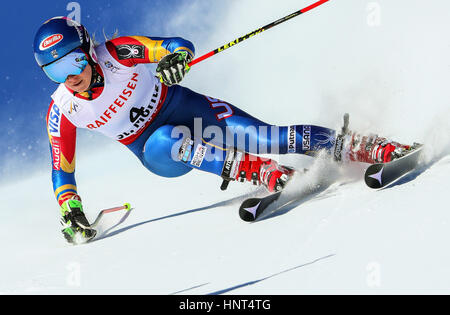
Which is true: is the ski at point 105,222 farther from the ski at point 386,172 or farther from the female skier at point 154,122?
the ski at point 386,172

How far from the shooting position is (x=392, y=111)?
4.28 meters

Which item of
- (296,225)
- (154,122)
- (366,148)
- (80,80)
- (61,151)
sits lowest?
(296,225)

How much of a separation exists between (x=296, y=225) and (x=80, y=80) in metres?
1.71

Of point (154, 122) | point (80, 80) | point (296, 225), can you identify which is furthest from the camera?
point (154, 122)

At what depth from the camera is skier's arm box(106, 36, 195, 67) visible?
3.56 m

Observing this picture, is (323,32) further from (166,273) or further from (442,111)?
(166,273)

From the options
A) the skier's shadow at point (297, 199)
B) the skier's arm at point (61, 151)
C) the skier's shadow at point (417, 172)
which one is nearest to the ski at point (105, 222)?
the skier's arm at point (61, 151)

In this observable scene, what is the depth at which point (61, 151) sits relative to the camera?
13.0 feet

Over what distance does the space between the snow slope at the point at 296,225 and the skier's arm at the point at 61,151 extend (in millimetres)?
439

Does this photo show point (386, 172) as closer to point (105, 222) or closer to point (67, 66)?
point (67, 66)

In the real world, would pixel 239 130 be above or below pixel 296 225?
above

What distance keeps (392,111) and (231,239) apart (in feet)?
6.53

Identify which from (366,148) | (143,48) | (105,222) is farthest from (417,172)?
(105,222)
